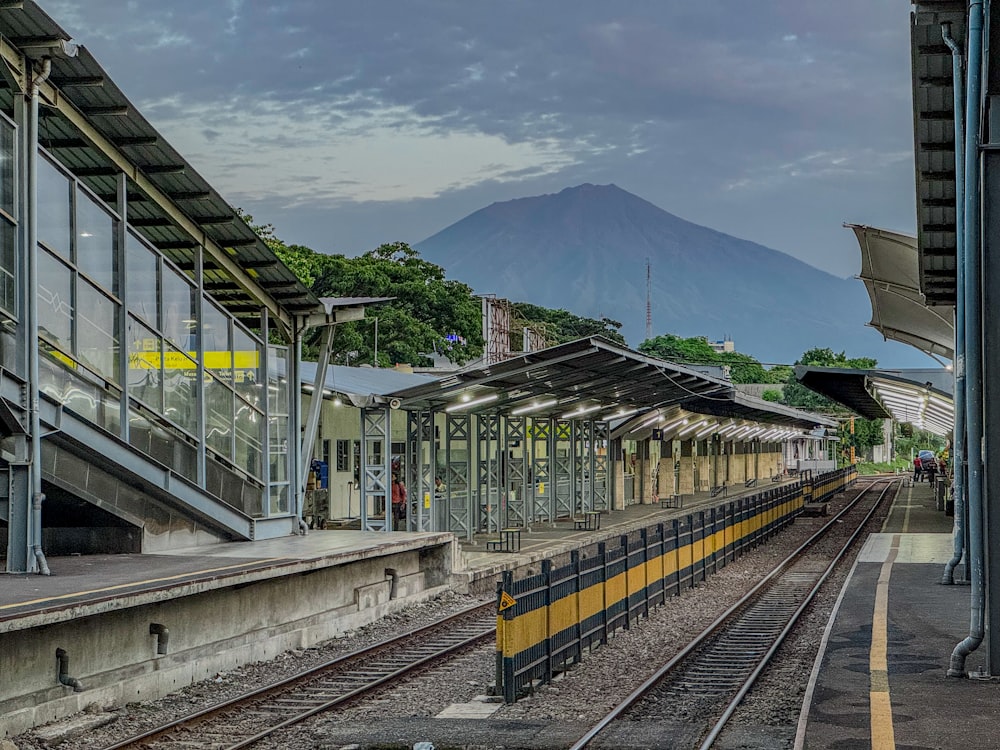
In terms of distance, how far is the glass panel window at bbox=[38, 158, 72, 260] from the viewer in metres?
13.5

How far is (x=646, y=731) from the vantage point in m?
9.95

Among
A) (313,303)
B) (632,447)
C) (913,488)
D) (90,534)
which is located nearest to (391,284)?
(632,447)

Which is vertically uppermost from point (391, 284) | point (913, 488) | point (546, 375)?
point (391, 284)

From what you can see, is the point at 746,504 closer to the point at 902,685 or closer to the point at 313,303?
the point at 313,303

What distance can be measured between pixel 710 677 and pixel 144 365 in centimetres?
759

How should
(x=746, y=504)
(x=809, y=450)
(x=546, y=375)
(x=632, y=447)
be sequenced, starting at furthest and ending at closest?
(x=809, y=450) → (x=632, y=447) → (x=746, y=504) → (x=546, y=375)

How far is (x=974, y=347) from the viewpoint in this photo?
10117mm

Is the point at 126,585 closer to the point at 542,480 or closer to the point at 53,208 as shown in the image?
the point at 53,208

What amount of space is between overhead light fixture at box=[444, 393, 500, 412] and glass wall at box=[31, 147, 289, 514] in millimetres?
5912

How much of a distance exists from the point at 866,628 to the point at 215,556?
7.48 metres

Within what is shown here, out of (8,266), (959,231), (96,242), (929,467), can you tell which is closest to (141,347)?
(96,242)

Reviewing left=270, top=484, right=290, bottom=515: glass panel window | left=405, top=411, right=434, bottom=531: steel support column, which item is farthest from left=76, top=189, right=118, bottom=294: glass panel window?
left=405, top=411, right=434, bottom=531: steel support column

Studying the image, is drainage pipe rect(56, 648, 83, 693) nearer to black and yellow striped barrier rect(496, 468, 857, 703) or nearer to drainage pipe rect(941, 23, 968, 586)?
black and yellow striped barrier rect(496, 468, 857, 703)

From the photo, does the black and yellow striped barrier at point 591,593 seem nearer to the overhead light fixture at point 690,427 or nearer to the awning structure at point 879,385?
the awning structure at point 879,385
